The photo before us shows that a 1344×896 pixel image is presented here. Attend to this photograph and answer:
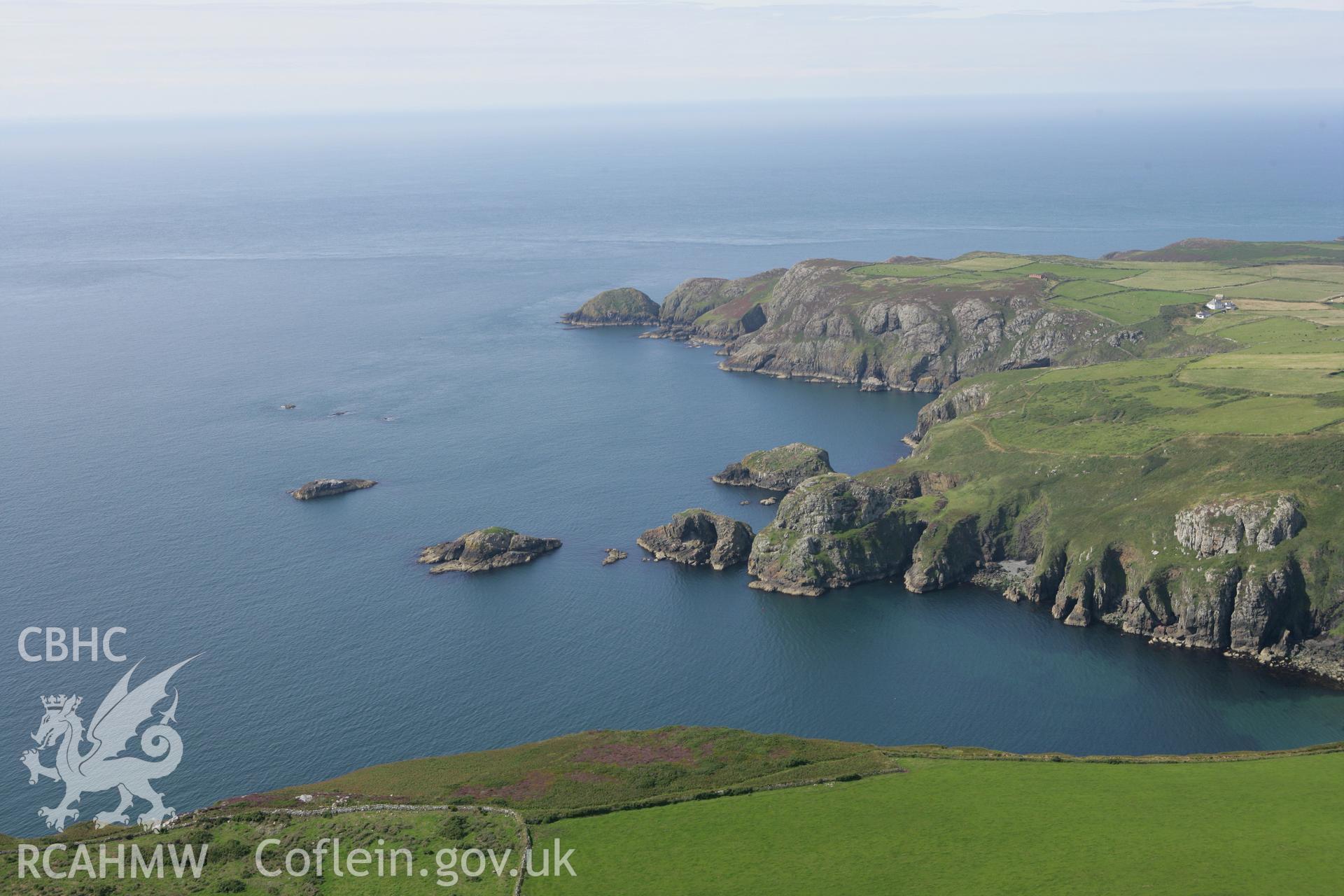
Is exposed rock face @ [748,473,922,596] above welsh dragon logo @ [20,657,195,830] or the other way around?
above

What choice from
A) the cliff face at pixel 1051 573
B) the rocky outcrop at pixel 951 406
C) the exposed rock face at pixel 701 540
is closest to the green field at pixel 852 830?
the cliff face at pixel 1051 573

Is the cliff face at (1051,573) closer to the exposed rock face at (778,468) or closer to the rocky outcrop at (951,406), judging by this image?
the exposed rock face at (778,468)

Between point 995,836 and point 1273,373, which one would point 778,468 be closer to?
point 1273,373

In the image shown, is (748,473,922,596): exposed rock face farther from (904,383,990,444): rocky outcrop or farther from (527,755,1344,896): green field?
(527,755,1344,896): green field

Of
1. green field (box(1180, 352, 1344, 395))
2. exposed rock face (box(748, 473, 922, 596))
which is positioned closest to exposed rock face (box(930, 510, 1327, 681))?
exposed rock face (box(748, 473, 922, 596))

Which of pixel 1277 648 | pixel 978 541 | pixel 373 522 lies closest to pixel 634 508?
pixel 373 522
